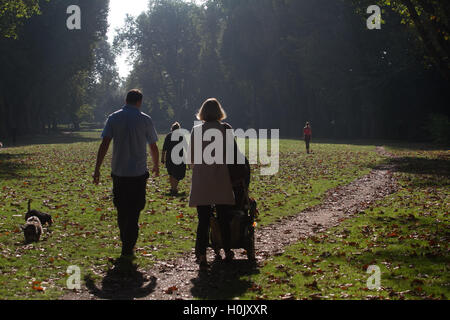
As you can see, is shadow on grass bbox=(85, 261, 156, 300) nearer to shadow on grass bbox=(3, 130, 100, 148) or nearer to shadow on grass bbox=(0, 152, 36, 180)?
shadow on grass bbox=(0, 152, 36, 180)

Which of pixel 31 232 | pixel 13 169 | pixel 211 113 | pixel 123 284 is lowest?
pixel 123 284

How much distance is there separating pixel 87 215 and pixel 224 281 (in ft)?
19.0

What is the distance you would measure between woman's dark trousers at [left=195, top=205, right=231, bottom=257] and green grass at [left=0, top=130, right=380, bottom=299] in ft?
3.13

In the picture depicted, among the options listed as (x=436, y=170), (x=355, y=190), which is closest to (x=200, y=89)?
(x=436, y=170)

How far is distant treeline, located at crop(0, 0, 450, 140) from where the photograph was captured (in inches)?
1828

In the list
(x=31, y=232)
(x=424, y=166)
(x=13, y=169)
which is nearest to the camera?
(x=31, y=232)

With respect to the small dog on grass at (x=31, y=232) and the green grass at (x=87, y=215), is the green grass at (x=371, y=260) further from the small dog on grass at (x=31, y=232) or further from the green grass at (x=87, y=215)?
the small dog on grass at (x=31, y=232)

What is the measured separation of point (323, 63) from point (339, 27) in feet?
12.1

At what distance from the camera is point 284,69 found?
62688mm

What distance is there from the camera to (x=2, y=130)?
4891cm

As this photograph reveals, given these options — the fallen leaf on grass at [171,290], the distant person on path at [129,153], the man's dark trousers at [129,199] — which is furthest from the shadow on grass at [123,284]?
the distant person on path at [129,153]

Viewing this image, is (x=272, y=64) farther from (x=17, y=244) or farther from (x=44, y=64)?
(x=17, y=244)

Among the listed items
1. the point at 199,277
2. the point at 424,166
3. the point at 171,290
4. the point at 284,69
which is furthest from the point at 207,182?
the point at 284,69

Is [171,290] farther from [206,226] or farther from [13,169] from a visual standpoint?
[13,169]
